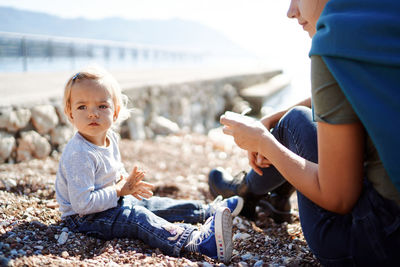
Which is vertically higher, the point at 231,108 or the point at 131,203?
the point at 131,203

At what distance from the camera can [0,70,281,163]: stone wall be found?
3.26 meters

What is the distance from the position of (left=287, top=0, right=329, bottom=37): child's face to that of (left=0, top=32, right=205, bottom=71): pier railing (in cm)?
732

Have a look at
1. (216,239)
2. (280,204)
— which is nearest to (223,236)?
(216,239)

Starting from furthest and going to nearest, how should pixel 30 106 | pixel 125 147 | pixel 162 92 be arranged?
pixel 162 92
pixel 125 147
pixel 30 106

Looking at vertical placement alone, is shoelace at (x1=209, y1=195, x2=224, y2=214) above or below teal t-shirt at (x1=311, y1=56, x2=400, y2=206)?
below

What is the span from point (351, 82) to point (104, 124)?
4.21ft

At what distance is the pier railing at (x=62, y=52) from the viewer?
763 cm

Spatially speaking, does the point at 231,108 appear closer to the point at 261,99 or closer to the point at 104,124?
the point at 261,99

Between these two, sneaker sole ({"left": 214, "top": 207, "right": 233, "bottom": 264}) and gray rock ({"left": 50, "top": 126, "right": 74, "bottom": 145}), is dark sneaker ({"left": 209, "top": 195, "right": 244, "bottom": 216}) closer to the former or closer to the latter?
sneaker sole ({"left": 214, "top": 207, "right": 233, "bottom": 264})

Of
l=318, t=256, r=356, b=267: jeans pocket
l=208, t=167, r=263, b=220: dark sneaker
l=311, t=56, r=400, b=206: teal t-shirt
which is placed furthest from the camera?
l=208, t=167, r=263, b=220: dark sneaker

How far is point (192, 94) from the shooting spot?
7.27 meters

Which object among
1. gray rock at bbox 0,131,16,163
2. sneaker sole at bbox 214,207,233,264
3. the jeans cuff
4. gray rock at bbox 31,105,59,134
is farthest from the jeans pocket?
gray rock at bbox 31,105,59,134

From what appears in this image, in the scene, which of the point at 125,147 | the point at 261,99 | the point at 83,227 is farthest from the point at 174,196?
the point at 261,99

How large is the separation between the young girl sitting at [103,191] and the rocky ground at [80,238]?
0.19 ft
